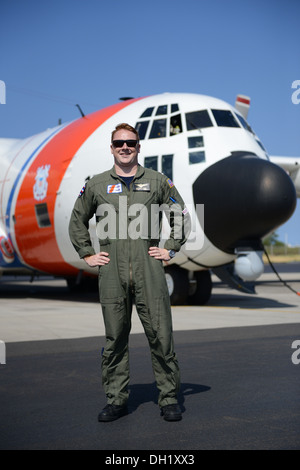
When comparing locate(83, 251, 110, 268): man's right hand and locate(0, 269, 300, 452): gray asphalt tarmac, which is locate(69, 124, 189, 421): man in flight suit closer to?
locate(83, 251, 110, 268): man's right hand

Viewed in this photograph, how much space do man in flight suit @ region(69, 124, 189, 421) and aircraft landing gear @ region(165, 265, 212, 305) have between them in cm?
834

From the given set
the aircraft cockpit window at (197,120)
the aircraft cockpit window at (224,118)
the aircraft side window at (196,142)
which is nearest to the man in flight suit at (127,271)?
the aircraft side window at (196,142)

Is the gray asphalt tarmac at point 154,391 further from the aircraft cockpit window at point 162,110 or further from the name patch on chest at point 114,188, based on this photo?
the aircraft cockpit window at point 162,110

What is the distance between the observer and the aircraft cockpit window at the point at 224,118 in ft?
40.5

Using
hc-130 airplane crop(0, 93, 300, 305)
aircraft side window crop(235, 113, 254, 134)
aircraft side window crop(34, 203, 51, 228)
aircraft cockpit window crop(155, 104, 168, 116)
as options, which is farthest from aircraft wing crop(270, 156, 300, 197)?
aircraft side window crop(34, 203, 51, 228)

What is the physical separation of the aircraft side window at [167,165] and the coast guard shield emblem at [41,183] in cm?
316

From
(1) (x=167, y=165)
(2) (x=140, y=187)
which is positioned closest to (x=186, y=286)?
(1) (x=167, y=165)

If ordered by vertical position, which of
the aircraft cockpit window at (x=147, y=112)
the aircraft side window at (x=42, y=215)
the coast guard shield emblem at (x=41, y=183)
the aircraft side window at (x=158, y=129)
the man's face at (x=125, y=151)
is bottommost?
the aircraft side window at (x=42, y=215)

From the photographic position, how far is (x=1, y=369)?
6176 millimetres

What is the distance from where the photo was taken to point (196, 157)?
38.8 ft

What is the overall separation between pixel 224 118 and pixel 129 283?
865cm
